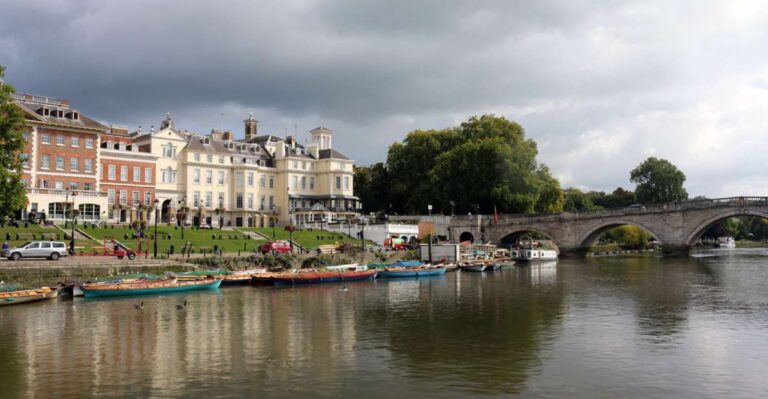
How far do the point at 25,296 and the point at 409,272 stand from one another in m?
28.0

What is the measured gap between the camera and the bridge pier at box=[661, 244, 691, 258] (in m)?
69.5

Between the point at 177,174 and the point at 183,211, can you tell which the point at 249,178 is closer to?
the point at 177,174

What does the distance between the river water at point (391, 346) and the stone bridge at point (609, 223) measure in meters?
31.1

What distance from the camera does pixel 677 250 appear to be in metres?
69.9

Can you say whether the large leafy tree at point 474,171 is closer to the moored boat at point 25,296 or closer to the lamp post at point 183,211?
the lamp post at point 183,211

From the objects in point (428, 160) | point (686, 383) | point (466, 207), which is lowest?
point (686, 383)

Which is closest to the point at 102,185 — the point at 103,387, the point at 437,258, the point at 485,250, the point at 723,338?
the point at 437,258

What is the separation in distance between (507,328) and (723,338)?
7697 millimetres

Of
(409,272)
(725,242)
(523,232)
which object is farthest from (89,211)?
(725,242)

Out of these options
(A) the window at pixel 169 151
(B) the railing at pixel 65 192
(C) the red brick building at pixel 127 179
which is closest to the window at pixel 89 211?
(B) the railing at pixel 65 192

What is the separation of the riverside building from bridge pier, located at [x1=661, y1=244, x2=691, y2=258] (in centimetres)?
3869

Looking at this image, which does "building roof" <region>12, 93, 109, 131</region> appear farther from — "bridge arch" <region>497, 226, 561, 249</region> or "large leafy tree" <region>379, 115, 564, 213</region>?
"bridge arch" <region>497, 226, 561, 249</region>

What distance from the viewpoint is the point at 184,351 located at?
69.8 feet

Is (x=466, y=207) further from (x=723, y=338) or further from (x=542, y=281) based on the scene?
(x=723, y=338)
